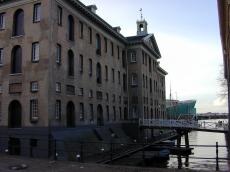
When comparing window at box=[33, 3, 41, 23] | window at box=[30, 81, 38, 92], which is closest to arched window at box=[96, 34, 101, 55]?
window at box=[33, 3, 41, 23]

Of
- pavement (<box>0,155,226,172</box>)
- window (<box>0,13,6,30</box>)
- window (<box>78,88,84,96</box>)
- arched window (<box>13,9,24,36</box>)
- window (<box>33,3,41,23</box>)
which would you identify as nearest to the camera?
pavement (<box>0,155,226,172</box>)

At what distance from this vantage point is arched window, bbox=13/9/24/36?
1230 inches

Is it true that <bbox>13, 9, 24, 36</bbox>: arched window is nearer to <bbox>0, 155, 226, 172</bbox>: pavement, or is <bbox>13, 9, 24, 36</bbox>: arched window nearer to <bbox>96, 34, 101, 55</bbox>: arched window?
<bbox>96, 34, 101, 55</bbox>: arched window

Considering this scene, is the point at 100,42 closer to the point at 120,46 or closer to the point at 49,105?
the point at 120,46

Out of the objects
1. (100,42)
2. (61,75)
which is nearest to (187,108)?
(100,42)

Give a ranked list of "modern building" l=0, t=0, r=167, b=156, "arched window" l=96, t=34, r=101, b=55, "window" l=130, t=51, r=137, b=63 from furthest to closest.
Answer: "window" l=130, t=51, r=137, b=63 < "arched window" l=96, t=34, r=101, b=55 < "modern building" l=0, t=0, r=167, b=156

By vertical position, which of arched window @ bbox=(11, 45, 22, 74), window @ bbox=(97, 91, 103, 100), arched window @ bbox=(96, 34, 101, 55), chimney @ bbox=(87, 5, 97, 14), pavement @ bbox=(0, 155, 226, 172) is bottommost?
pavement @ bbox=(0, 155, 226, 172)

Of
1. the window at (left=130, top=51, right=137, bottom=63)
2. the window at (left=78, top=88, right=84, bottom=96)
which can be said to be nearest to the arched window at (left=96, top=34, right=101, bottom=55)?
the window at (left=78, top=88, right=84, bottom=96)

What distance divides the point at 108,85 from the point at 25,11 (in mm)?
16549

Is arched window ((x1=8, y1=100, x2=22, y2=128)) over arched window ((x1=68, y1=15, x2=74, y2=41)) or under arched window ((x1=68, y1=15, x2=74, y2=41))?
under

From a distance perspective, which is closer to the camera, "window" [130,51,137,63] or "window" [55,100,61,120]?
"window" [55,100,61,120]

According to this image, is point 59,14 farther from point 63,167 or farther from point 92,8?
point 63,167

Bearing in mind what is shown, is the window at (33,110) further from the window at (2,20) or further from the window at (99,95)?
the window at (99,95)

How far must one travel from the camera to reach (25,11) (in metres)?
30.6
